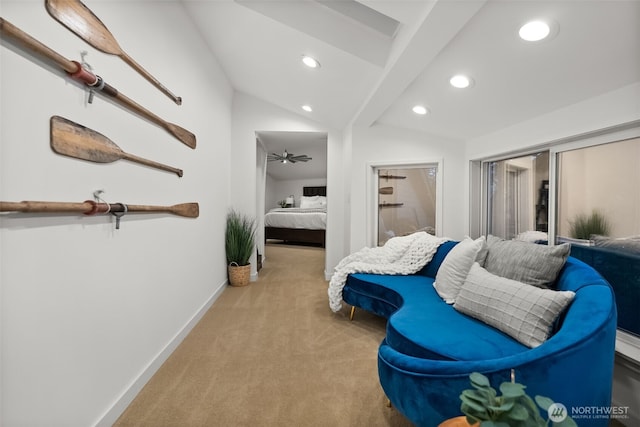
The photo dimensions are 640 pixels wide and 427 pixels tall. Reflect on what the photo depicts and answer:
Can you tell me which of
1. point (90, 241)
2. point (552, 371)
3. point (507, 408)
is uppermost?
point (90, 241)

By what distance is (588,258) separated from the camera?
1684mm

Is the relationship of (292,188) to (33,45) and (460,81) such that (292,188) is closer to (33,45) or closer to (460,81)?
(460,81)

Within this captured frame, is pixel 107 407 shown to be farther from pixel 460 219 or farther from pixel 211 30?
pixel 460 219

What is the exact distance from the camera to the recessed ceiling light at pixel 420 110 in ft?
8.67

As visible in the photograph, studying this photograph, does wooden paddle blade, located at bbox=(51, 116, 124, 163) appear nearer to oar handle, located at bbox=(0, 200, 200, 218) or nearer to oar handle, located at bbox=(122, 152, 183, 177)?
oar handle, located at bbox=(122, 152, 183, 177)

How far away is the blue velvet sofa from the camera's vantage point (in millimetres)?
908

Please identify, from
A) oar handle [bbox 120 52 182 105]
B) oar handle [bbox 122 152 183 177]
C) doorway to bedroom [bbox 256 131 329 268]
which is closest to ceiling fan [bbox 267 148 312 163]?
doorway to bedroom [bbox 256 131 329 268]

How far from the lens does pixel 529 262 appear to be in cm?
156

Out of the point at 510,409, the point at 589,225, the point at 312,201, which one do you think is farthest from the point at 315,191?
the point at 510,409

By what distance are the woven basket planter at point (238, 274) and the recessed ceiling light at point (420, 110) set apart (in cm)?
274

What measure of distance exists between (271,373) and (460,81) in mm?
2438

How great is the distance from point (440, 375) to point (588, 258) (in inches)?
56.6

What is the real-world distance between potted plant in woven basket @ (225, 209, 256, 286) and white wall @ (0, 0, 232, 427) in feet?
3.78

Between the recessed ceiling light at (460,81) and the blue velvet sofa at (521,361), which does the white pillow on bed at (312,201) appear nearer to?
the recessed ceiling light at (460,81)
